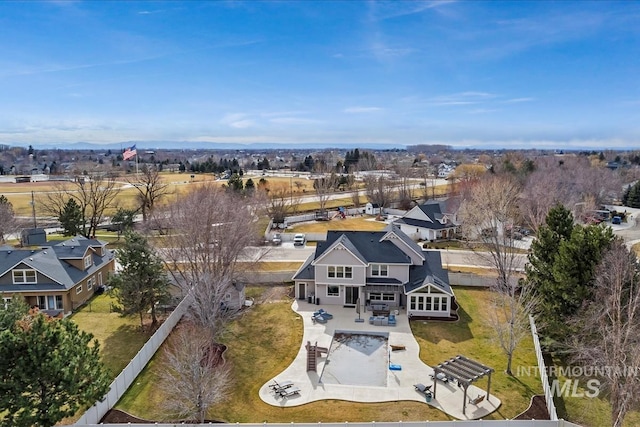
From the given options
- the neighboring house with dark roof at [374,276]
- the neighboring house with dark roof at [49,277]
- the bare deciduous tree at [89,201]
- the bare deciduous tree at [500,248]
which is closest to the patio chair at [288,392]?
the bare deciduous tree at [500,248]

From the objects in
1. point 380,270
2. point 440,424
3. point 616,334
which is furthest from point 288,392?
point 380,270

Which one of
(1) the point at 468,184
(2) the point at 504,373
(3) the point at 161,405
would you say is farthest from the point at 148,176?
(2) the point at 504,373

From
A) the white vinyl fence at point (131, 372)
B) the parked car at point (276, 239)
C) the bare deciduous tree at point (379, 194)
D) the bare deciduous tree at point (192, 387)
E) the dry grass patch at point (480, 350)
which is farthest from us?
the bare deciduous tree at point (379, 194)

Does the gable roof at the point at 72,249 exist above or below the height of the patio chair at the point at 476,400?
above

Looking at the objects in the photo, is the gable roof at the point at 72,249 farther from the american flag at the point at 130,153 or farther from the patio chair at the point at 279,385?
the american flag at the point at 130,153

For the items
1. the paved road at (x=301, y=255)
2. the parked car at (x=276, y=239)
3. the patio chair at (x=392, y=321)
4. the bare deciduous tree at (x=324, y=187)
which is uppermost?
the bare deciduous tree at (x=324, y=187)

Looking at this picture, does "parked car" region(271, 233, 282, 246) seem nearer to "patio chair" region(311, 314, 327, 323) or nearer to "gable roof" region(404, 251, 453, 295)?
"gable roof" region(404, 251, 453, 295)
